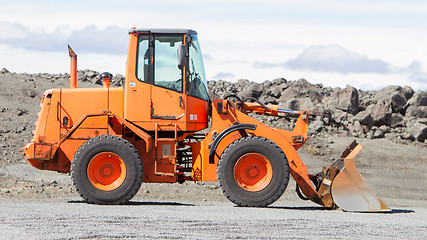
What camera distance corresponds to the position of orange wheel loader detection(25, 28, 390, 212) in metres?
12.2

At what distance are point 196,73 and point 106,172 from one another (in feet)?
8.24

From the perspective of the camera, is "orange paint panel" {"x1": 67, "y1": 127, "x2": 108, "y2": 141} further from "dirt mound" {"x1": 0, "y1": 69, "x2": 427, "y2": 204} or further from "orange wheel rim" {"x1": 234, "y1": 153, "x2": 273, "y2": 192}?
"dirt mound" {"x1": 0, "y1": 69, "x2": 427, "y2": 204}

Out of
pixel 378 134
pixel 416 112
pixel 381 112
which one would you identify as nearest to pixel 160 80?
pixel 378 134

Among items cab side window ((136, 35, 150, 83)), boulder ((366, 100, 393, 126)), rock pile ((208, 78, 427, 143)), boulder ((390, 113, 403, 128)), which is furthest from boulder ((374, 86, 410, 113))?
cab side window ((136, 35, 150, 83))

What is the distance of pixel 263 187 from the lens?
40.3 feet

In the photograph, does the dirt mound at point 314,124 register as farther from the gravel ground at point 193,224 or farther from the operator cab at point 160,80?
the gravel ground at point 193,224

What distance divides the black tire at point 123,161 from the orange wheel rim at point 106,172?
0.07 m

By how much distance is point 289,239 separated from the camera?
893cm

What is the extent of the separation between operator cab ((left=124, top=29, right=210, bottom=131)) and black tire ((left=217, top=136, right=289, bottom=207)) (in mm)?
1038

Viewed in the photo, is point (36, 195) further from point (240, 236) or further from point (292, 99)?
point (292, 99)

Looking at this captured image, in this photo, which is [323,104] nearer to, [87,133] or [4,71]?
[4,71]

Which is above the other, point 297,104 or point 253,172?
point 297,104

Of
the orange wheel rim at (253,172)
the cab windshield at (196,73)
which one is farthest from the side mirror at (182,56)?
the orange wheel rim at (253,172)

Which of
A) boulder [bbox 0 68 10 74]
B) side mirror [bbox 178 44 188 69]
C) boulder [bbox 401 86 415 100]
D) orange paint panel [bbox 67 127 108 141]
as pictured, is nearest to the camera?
side mirror [bbox 178 44 188 69]
